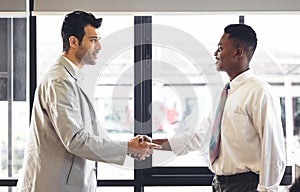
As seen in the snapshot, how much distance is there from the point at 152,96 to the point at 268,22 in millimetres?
878

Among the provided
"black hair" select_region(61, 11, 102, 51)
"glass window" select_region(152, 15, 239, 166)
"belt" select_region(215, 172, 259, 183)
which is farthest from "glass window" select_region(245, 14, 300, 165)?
"black hair" select_region(61, 11, 102, 51)

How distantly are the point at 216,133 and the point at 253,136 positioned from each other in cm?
21

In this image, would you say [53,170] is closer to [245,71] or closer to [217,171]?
[217,171]

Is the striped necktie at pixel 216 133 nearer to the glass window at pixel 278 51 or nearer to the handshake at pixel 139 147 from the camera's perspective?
the handshake at pixel 139 147

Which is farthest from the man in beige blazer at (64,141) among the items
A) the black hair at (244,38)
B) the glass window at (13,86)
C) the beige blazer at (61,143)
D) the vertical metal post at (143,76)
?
the glass window at (13,86)

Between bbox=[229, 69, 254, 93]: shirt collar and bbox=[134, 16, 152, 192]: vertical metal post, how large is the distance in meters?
0.83

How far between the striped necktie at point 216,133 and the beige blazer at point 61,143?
43cm

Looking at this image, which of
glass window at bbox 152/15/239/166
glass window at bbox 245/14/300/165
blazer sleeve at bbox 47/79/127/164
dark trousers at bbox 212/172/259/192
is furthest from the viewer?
glass window at bbox 245/14/300/165

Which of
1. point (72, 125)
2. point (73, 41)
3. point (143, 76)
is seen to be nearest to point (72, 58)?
point (73, 41)

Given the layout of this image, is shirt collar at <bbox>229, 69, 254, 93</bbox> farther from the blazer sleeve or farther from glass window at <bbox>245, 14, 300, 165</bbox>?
glass window at <bbox>245, 14, 300, 165</bbox>

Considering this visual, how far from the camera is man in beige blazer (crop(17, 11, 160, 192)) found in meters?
1.99

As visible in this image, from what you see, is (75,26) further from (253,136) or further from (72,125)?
(253,136)

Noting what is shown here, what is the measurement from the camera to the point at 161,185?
3.03 m

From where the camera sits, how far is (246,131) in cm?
211
